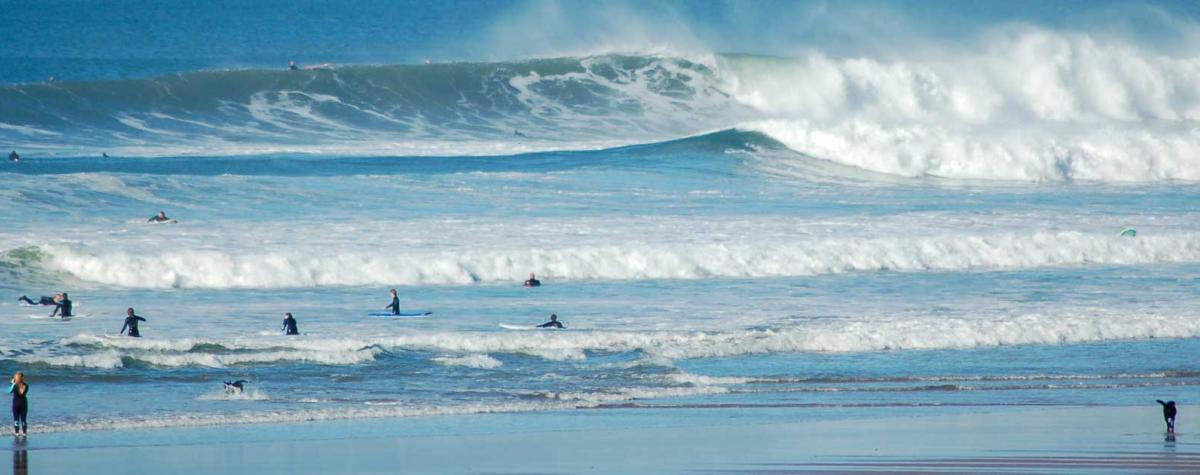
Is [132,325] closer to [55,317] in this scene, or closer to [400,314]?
[55,317]

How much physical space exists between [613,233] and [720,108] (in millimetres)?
18264

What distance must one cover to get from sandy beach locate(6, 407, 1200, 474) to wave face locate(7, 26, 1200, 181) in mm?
19739

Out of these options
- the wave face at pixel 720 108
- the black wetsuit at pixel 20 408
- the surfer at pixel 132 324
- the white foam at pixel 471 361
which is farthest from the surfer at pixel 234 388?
the wave face at pixel 720 108

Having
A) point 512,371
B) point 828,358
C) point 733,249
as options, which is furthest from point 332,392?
point 733,249

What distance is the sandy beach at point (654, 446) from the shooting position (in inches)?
367

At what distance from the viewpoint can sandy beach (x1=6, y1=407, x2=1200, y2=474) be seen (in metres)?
Result: 9.33

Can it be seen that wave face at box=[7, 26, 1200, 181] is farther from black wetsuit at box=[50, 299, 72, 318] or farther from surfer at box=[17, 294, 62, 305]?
black wetsuit at box=[50, 299, 72, 318]

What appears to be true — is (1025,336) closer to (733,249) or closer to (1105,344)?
(1105,344)

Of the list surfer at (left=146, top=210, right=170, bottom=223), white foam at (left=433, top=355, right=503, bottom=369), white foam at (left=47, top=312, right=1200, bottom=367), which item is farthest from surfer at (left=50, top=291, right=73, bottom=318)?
surfer at (left=146, top=210, right=170, bottom=223)

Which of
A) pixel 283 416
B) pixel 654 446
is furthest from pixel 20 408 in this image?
pixel 654 446

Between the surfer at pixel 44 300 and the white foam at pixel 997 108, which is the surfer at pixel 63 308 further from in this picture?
the white foam at pixel 997 108

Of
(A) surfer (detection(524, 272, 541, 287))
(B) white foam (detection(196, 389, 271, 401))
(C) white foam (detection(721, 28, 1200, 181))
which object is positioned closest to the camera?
(B) white foam (detection(196, 389, 271, 401))

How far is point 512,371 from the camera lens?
14.5 m

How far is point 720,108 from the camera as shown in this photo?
132 feet
